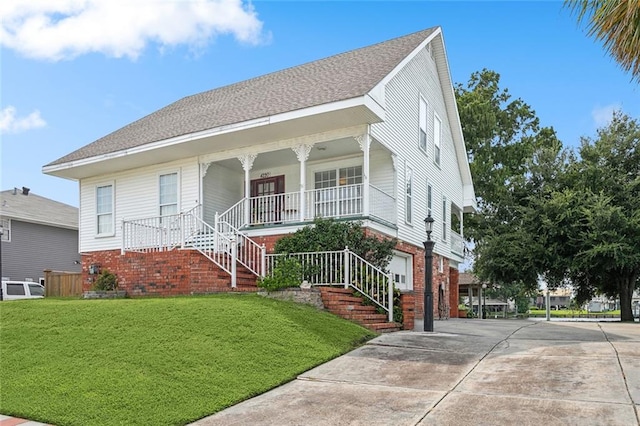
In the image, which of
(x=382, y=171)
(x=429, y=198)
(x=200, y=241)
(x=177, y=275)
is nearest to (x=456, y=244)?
(x=429, y=198)

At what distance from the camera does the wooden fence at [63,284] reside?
63.4 feet

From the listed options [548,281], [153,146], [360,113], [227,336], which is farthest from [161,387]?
[548,281]

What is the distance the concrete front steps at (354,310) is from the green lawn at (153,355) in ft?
1.69

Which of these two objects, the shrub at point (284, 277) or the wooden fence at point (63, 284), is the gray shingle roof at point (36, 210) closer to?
the wooden fence at point (63, 284)

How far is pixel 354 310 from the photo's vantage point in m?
11.4

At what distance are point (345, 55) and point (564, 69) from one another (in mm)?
7345

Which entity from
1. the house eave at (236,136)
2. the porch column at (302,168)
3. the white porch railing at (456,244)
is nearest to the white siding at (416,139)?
the white porch railing at (456,244)

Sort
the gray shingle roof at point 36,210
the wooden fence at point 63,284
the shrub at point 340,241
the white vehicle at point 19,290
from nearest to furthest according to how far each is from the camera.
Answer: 1. the shrub at point 340,241
2. the wooden fence at point 63,284
3. the white vehicle at point 19,290
4. the gray shingle roof at point 36,210

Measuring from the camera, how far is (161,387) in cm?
636

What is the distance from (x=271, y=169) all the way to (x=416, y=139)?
4.92 m

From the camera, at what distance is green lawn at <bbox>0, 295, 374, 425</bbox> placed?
5.98 metres

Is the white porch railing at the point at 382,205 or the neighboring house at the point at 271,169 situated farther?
the white porch railing at the point at 382,205

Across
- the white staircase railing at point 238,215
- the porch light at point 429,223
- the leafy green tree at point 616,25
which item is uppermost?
the leafy green tree at point 616,25

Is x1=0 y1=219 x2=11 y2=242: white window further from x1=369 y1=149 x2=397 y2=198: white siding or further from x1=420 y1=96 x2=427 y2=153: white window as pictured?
x1=420 y1=96 x2=427 y2=153: white window
